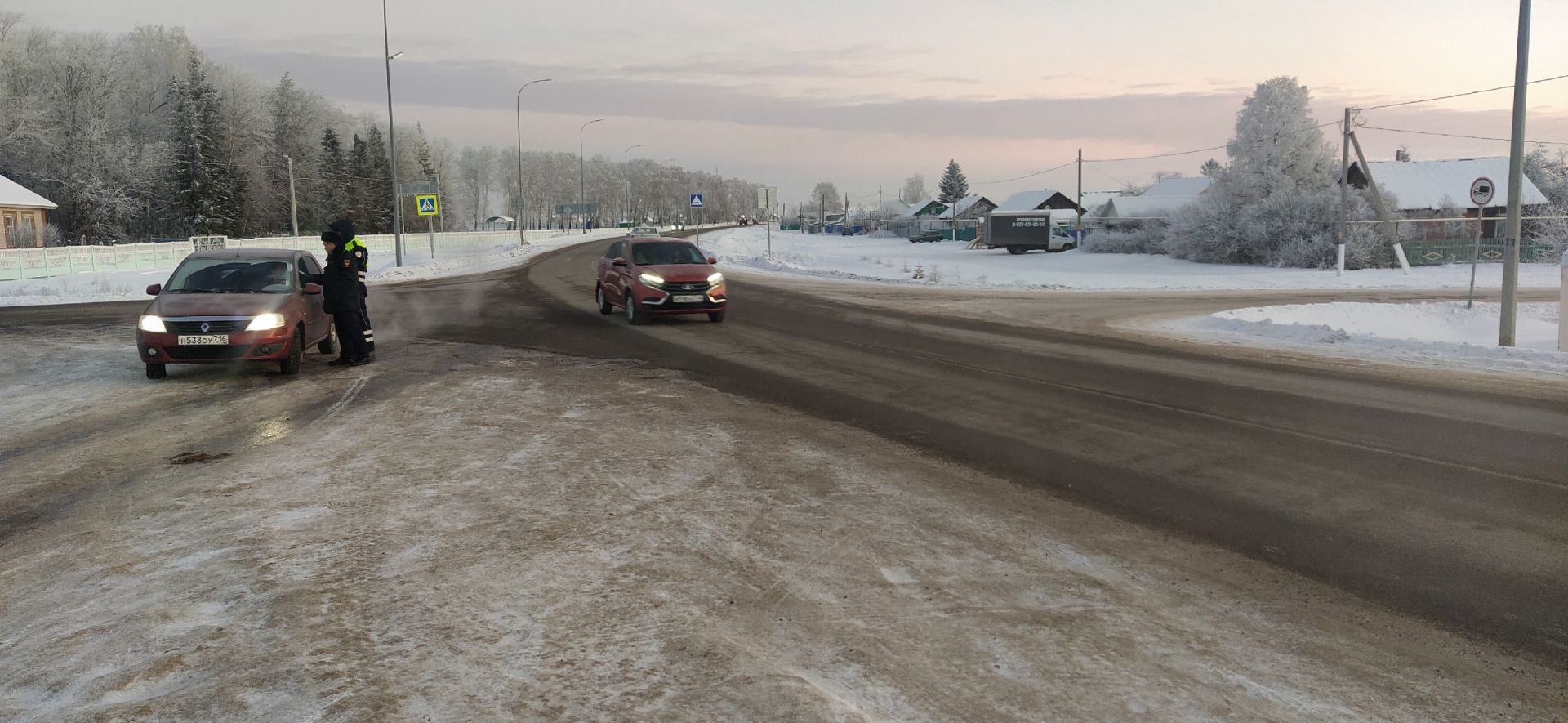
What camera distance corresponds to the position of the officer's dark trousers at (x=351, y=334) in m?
12.0

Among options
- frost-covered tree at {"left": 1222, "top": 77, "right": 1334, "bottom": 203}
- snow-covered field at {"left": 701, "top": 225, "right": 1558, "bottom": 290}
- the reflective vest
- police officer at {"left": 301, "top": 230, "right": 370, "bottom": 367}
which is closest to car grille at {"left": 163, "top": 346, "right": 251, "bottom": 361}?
police officer at {"left": 301, "top": 230, "right": 370, "bottom": 367}

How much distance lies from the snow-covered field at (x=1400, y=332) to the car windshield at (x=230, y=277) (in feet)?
45.2

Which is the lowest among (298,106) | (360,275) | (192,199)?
(360,275)

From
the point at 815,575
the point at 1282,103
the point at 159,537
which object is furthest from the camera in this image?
the point at 1282,103

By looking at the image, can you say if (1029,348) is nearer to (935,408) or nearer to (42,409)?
(935,408)

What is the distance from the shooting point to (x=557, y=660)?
12.1ft

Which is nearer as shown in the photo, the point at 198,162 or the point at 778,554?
the point at 778,554

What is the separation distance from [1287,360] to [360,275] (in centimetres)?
1235

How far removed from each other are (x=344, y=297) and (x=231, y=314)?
4.47 feet

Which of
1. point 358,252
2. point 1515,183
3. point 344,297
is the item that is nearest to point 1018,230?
point 1515,183

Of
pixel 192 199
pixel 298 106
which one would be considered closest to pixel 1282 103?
pixel 192 199

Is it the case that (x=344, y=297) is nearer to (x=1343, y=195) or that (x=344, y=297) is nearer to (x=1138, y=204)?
(x=1343, y=195)

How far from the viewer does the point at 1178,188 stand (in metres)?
94.0

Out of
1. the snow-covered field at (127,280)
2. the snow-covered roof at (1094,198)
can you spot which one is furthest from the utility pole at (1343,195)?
the snow-covered roof at (1094,198)
